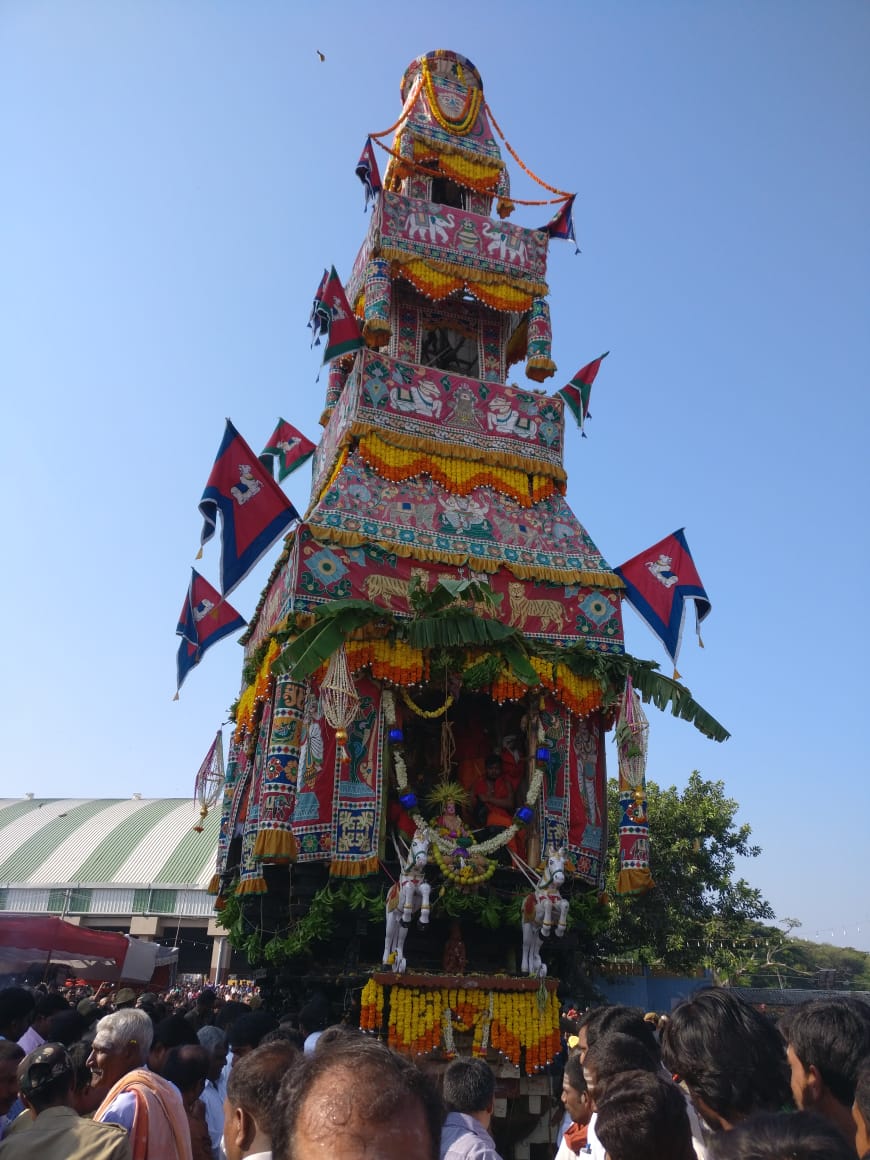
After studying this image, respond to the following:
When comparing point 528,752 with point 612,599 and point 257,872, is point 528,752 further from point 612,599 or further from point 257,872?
point 257,872

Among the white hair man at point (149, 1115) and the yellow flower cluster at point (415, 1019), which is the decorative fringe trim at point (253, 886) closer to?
the yellow flower cluster at point (415, 1019)

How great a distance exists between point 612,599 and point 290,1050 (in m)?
12.9

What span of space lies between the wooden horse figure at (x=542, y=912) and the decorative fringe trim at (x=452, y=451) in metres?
7.79

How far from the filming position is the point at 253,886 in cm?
1295

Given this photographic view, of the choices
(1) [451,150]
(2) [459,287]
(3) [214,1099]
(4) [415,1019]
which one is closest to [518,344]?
(2) [459,287]

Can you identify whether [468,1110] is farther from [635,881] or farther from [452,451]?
[452,451]

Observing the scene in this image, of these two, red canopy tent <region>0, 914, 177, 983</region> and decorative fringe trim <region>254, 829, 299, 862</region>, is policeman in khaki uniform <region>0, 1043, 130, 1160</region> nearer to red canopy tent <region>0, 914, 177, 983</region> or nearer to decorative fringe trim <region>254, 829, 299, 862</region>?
decorative fringe trim <region>254, 829, 299, 862</region>

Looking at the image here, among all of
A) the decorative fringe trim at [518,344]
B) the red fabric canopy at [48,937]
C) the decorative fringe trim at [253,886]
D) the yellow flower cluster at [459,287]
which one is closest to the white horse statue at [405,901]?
the decorative fringe trim at [253,886]

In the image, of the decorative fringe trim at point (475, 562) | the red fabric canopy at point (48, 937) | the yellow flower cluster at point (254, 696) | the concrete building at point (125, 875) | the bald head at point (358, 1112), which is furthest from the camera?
the concrete building at point (125, 875)

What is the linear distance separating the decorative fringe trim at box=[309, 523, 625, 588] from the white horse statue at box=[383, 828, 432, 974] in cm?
505

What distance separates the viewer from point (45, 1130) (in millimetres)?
3336

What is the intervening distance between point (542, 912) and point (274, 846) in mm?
3902

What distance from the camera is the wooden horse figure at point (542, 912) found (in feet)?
40.6

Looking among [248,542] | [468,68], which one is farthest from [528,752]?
[468,68]
